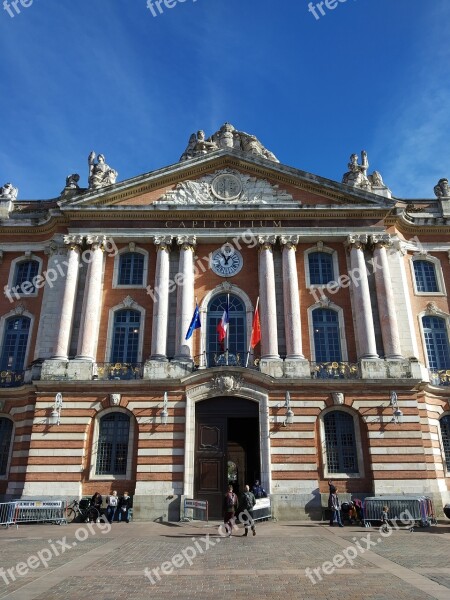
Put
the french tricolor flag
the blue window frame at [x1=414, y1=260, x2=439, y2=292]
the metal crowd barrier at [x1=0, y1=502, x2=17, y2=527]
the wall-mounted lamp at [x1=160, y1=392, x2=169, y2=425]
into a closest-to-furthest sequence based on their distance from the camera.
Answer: the metal crowd barrier at [x1=0, y1=502, x2=17, y2=527] < the wall-mounted lamp at [x1=160, y1=392, x2=169, y2=425] < the french tricolor flag < the blue window frame at [x1=414, y1=260, x2=439, y2=292]

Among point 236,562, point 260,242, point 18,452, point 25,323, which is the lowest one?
point 236,562

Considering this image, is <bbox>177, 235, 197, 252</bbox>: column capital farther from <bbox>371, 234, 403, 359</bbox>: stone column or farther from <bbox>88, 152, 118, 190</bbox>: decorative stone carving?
<bbox>371, 234, 403, 359</bbox>: stone column

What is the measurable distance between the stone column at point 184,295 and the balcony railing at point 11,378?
824cm

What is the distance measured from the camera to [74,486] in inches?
823

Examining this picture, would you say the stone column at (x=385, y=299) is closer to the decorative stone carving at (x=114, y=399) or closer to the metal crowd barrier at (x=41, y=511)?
the decorative stone carving at (x=114, y=399)

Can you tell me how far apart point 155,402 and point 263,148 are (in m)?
16.9

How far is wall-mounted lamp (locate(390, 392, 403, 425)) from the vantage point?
21.7 meters

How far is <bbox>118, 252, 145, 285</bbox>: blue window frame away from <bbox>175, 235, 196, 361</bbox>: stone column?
2.38 metres

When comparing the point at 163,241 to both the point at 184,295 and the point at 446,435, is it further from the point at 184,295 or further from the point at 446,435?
the point at 446,435

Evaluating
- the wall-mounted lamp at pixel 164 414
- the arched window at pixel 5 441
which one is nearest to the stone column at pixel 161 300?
the wall-mounted lamp at pixel 164 414

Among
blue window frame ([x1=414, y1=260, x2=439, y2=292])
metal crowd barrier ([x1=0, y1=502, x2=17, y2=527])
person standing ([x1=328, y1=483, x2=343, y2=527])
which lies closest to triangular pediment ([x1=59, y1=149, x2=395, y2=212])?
blue window frame ([x1=414, y1=260, x2=439, y2=292])

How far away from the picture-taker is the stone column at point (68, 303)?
2348cm

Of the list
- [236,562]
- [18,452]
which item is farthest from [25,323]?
[236,562]

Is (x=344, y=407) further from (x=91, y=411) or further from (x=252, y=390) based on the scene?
(x=91, y=411)
